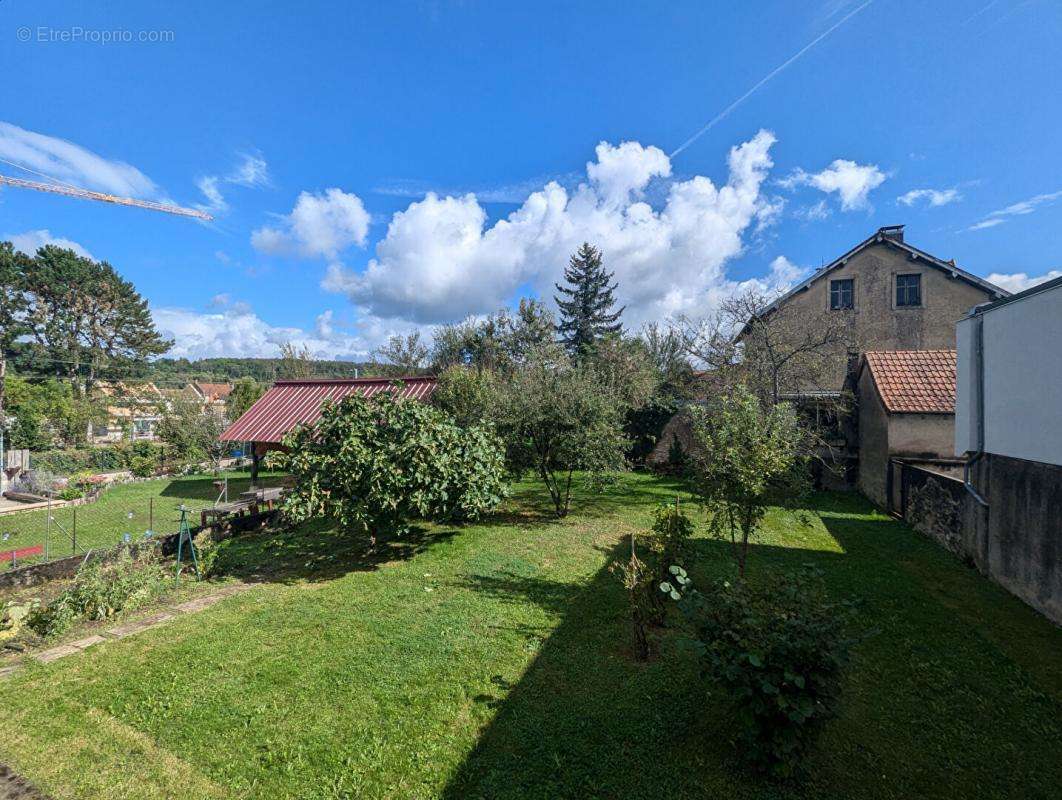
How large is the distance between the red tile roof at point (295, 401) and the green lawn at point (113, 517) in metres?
2.85

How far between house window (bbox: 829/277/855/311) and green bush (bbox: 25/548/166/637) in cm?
2684

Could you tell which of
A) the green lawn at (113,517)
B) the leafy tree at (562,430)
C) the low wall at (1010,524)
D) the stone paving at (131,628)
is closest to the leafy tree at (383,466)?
the stone paving at (131,628)

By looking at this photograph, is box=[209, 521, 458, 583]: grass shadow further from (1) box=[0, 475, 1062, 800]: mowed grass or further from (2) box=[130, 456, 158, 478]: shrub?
(2) box=[130, 456, 158, 478]: shrub

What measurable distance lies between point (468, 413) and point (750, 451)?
912 cm

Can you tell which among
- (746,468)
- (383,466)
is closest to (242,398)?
(383,466)

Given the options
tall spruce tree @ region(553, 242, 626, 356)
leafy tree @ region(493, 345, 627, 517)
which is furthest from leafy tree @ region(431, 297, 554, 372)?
leafy tree @ region(493, 345, 627, 517)

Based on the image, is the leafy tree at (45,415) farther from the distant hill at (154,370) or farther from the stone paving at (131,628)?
the stone paving at (131,628)

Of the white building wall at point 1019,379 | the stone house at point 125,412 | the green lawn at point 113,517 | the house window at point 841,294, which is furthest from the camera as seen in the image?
the stone house at point 125,412

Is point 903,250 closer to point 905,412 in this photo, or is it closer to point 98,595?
point 905,412

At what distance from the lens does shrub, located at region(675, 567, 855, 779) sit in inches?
122

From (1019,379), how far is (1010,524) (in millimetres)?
2348

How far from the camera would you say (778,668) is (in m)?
3.16

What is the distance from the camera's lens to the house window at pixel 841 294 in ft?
72.4

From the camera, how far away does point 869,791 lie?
3.25 m
